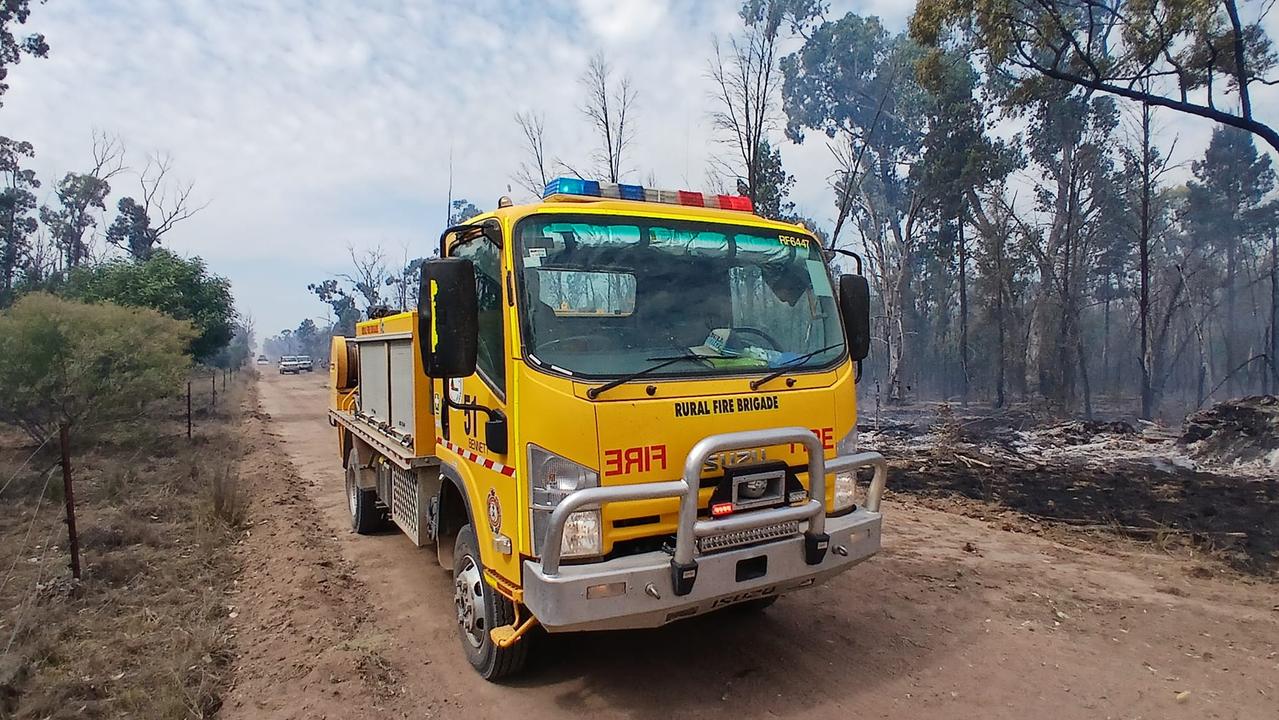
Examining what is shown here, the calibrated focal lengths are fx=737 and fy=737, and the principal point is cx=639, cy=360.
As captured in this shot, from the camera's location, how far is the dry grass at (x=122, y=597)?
13.1ft

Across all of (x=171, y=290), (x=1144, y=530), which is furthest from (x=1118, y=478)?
(x=171, y=290)

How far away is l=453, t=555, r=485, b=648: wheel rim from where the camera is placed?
13.9 ft

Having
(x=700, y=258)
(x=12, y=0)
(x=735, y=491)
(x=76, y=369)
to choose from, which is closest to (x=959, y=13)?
(x=700, y=258)

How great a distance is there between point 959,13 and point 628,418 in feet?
38.2

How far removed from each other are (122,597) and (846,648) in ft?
17.2

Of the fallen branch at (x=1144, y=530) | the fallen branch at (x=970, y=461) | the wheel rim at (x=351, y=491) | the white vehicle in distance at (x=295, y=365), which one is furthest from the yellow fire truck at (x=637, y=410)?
the white vehicle in distance at (x=295, y=365)

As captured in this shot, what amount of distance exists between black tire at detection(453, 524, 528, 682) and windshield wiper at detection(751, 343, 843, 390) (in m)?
1.77

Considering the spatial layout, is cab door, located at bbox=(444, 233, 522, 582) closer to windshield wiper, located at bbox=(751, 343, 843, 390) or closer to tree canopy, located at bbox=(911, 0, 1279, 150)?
windshield wiper, located at bbox=(751, 343, 843, 390)

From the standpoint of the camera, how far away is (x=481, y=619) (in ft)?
13.9

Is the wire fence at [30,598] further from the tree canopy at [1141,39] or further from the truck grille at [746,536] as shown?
the tree canopy at [1141,39]

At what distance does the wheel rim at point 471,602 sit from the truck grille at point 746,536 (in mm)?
1471

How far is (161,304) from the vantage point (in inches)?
701

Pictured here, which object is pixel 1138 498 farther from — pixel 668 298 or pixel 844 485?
pixel 668 298

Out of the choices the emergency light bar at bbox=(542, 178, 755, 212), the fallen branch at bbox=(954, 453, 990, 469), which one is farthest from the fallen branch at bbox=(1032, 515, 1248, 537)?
the emergency light bar at bbox=(542, 178, 755, 212)
